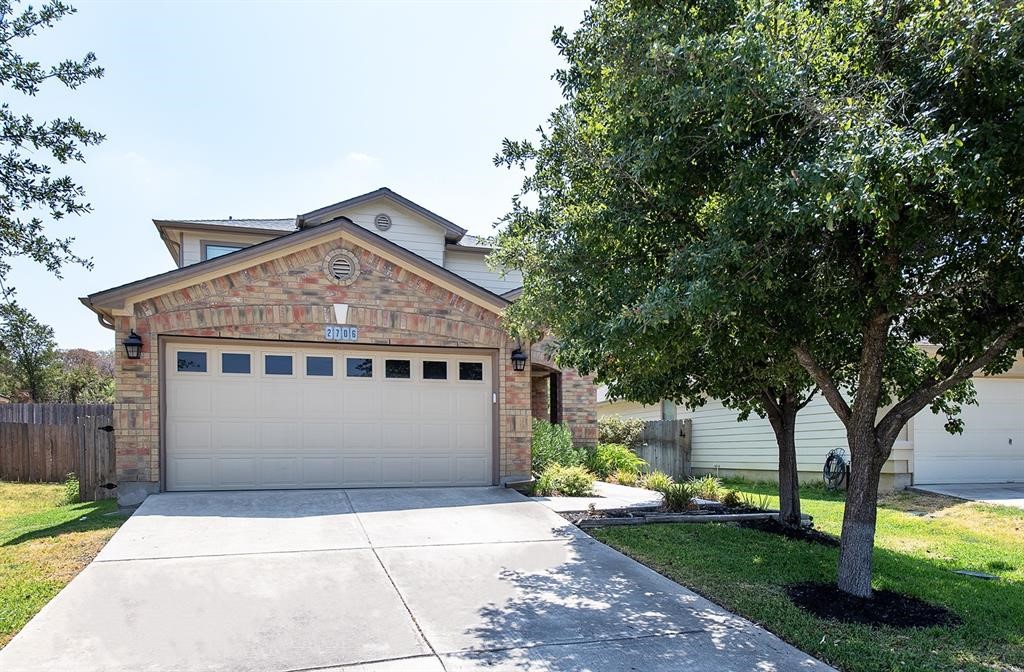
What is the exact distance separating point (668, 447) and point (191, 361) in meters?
12.2

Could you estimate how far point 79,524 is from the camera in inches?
Answer: 344

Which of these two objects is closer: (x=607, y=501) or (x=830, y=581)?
(x=830, y=581)

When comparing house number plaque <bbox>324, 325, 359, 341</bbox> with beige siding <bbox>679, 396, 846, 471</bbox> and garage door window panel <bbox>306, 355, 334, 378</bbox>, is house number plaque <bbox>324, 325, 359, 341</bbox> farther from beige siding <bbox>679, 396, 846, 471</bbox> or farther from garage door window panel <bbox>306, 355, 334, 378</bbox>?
beige siding <bbox>679, 396, 846, 471</bbox>

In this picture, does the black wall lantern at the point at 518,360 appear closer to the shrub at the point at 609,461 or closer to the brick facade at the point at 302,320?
the brick facade at the point at 302,320

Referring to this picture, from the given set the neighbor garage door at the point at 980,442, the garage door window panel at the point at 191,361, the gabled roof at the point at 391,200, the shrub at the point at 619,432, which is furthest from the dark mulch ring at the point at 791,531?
the gabled roof at the point at 391,200

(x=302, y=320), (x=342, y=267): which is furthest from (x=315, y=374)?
(x=342, y=267)

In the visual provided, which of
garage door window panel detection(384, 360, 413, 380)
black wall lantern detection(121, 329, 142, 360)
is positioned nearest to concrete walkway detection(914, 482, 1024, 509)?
garage door window panel detection(384, 360, 413, 380)

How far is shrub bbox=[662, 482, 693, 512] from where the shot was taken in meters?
9.96

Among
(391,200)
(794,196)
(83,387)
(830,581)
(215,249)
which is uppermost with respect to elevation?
(391,200)

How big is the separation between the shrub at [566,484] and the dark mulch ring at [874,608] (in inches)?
194

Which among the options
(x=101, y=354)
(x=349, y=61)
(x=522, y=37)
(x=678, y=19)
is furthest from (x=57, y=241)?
(x=101, y=354)

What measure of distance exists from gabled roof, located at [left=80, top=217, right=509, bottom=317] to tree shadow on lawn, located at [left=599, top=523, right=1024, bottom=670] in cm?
498

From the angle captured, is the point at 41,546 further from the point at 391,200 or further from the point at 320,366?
the point at 391,200

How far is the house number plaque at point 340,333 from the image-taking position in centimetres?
1076
